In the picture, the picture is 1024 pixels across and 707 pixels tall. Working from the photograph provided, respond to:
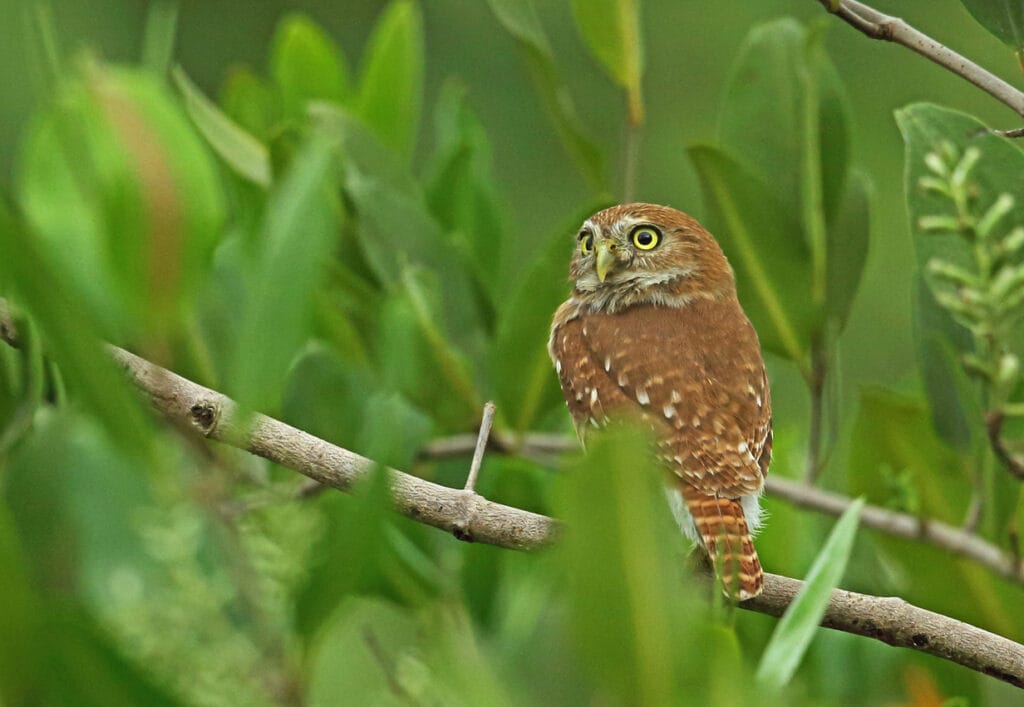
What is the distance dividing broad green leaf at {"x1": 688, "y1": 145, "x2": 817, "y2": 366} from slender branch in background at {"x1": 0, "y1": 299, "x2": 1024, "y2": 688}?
75 centimetres

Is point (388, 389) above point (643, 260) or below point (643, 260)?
above

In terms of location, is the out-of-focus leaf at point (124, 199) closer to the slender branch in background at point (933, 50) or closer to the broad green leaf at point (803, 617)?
the broad green leaf at point (803, 617)

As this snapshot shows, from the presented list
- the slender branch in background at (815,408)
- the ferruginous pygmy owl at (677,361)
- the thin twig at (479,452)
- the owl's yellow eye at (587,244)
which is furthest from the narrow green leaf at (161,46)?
the owl's yellow eye at (587,244)

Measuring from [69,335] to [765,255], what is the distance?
1.79m

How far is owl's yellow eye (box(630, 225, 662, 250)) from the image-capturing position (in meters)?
3.87

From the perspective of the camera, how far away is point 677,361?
129 inches

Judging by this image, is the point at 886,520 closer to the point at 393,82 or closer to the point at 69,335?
the point at 393,82

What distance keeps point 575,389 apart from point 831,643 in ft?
2.79

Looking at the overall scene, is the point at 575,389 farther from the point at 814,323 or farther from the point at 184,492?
the point at 184,492

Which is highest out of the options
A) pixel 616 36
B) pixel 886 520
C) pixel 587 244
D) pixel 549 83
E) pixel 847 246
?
pixel 616 36

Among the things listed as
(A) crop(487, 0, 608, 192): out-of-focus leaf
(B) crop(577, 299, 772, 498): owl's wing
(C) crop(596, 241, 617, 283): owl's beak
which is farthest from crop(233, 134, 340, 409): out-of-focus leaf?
(C) crop(596, 241, 617, 283): owl's beak

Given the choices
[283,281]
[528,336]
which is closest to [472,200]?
[528,336]

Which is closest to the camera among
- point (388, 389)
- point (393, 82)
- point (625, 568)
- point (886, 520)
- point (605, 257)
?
point (625, 568)

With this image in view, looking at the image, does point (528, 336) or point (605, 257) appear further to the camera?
point (605, 257)
